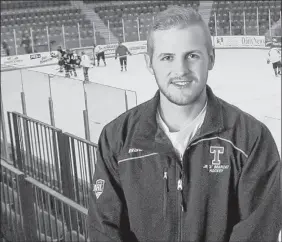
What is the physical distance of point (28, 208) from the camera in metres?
2.95

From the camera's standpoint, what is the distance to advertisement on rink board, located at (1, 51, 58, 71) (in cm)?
1677

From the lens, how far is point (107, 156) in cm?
154

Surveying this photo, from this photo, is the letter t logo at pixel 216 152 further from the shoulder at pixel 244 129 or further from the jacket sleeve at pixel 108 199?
the jacket sleeve at pixel 108 199

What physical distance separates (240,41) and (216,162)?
57.1 feet

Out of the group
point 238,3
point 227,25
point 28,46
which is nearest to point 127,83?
point 28,46

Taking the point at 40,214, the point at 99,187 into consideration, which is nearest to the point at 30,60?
the point at 40,214

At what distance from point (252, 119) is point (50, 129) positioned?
7.18 feet

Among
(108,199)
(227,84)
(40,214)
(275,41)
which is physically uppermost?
(108,199)

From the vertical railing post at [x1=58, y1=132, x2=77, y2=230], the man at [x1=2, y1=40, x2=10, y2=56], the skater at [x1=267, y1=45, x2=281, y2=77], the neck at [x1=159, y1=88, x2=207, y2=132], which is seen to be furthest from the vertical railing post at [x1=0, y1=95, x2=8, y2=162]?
the man at [x1=2, y1=40, x2=10, y2=56]

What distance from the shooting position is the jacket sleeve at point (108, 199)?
154 centimetres

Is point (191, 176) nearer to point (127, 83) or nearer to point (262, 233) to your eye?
point (262, 233)

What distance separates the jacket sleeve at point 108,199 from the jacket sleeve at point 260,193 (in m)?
0.29

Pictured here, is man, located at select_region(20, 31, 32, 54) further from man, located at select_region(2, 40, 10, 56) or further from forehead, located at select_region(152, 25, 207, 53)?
forehead, located at select_region(152, 25, 207, 53)

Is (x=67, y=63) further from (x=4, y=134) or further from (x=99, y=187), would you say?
(x=99, y=187)
